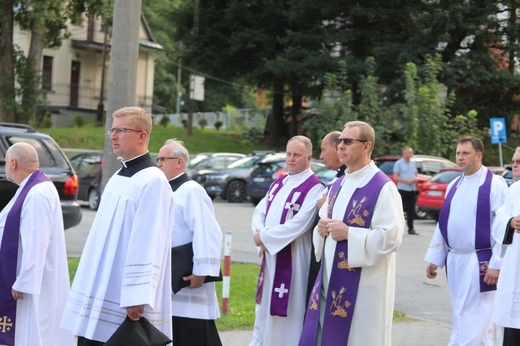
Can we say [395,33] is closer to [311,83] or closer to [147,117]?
[311,83]

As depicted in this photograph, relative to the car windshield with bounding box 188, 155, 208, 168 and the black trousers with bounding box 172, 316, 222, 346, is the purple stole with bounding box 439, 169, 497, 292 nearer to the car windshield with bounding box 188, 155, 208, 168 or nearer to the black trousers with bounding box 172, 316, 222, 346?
the black trousers with bounding box 172, 316, 222, 346

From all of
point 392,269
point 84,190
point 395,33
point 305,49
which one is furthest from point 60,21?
point 392,269

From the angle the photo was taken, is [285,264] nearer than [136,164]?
No

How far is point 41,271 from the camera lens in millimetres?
6160

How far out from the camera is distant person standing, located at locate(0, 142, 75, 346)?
6.13m

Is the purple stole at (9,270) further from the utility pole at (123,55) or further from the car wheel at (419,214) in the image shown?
the car wheel at (419,214)

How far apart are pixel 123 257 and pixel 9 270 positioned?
1.37 m

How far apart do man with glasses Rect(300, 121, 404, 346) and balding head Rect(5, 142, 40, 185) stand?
2218 millimetres

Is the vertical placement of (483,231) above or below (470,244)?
above

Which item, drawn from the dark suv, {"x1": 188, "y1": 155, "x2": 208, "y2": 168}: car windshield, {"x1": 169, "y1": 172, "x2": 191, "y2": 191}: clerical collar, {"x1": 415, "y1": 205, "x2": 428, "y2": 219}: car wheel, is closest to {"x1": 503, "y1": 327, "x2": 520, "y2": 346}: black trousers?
{"x1": 169, "y1": 172, "x2": 191, "y2": 191}: clerical collar

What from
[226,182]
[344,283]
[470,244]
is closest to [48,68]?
[226,182]

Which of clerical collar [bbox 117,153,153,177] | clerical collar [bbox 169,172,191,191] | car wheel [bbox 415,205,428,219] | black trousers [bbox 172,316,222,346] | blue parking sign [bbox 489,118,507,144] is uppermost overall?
blue parking sign [bbox 489,118,507,144]

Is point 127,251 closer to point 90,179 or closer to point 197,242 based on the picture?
point 197,242

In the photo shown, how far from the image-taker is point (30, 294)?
6.20m
